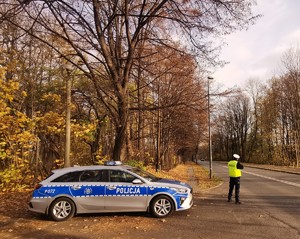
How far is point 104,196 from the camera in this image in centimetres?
849

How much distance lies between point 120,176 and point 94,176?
731 millimetres

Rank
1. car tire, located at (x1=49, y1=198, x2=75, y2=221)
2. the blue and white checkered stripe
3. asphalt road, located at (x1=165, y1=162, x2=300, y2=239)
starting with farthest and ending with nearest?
the blue and white checkered stripe
car tire, located at (x1=49, y1=198, x2=75, y2=221)
asphalt road, located at (x1=165, y1=162, x2=300, y2=239)

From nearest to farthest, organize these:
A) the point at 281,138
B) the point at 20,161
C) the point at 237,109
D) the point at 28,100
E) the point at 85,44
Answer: the point at 20,161
the point at 85,44
the point at 28,100
the point at 281,138
the point at 237,109

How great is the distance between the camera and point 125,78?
44.3 feet

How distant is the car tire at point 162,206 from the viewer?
27.8ft

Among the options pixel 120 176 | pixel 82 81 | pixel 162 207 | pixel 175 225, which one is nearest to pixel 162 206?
pixel 162 207

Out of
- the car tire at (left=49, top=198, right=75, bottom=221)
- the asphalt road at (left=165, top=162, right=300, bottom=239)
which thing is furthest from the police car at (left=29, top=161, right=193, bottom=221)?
the asphalt road at (left=165, top=162, right=300, bottom=239)

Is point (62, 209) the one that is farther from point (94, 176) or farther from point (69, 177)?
point (94, 176)

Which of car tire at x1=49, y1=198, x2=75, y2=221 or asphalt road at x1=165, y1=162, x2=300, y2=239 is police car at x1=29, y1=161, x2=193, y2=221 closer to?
car tire at x1=49, y1=198, x2=75, y2=221

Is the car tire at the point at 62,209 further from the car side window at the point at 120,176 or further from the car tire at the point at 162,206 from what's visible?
the car tire at the point at 162,206

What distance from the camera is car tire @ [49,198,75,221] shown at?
8305mm

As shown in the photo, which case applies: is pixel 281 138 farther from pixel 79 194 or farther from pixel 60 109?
pixel 79 194

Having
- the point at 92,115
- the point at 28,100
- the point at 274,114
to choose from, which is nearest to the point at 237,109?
the point at 274,114

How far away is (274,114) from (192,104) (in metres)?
43.6
